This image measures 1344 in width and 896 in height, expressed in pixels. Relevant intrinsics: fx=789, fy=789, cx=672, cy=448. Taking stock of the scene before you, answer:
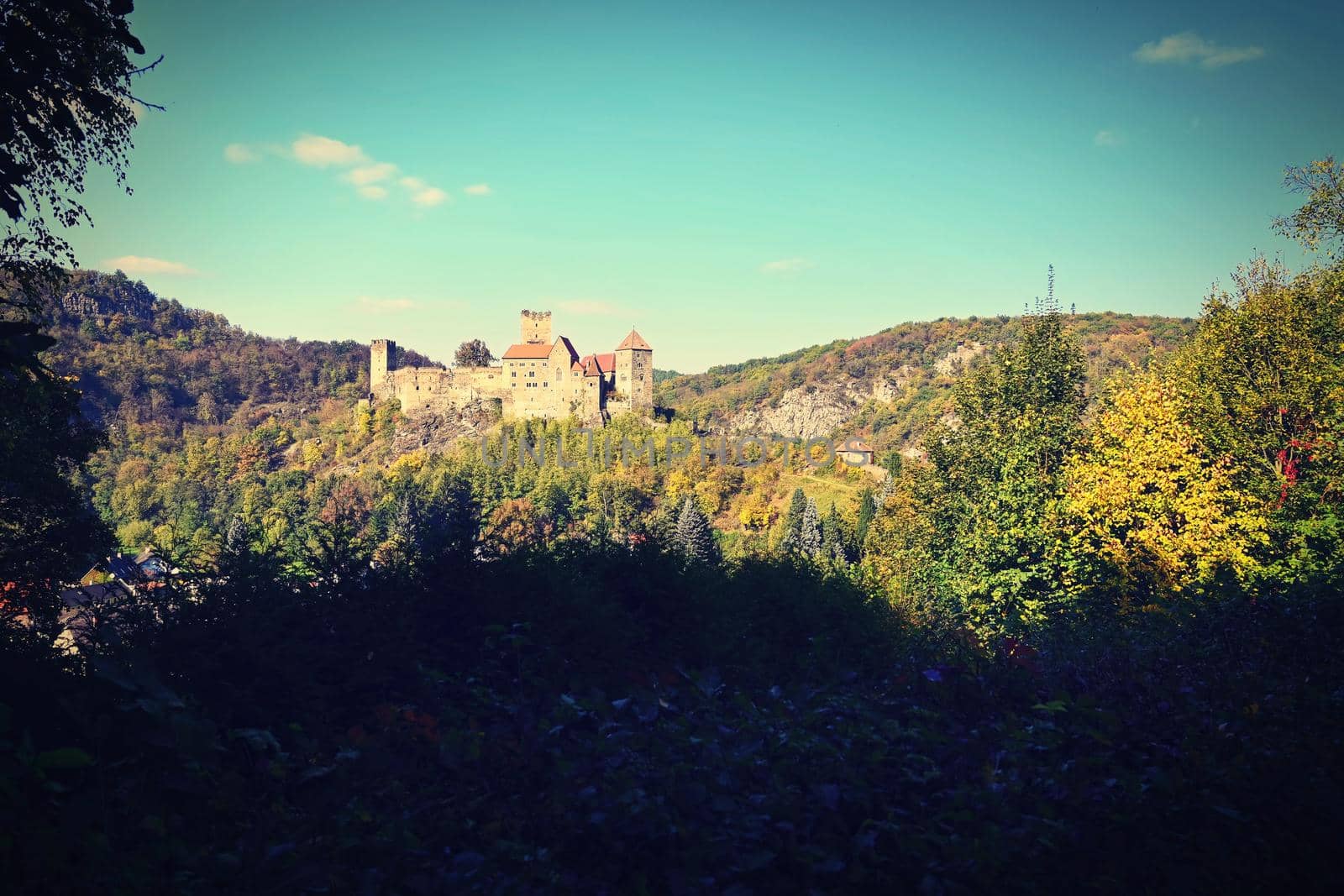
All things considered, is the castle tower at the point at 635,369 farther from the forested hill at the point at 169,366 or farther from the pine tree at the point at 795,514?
the forested hill at the point at 169,366

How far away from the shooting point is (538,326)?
314 feet

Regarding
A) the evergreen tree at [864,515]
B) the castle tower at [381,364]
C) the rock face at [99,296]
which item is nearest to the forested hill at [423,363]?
the rock face at [99,296]

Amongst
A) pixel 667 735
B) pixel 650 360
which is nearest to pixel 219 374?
pixel 650 360

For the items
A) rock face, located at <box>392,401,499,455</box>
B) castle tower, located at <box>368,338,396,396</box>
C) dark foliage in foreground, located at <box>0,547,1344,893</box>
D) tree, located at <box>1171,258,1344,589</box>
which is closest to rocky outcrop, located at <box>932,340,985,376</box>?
rock face, located at <box>392,401,499,455</box>

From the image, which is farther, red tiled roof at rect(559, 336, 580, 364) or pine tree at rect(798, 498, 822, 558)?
red tiled roof at rect(559, 336, 580, 364)

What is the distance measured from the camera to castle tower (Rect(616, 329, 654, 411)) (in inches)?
3629

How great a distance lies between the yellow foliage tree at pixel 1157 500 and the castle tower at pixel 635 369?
240 feet

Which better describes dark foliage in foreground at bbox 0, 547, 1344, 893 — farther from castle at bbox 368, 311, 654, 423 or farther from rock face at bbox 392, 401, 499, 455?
rock face at bbox 392, 401, 499, 455

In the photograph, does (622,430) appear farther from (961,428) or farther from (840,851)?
(840,851)

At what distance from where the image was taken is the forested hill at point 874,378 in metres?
136

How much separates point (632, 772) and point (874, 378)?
163363mm

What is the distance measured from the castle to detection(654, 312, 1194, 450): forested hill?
3786 cm

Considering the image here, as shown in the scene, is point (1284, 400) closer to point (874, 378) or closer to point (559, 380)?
point (559, 380)

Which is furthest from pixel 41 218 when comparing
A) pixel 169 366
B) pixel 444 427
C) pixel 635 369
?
pixel 169 366
